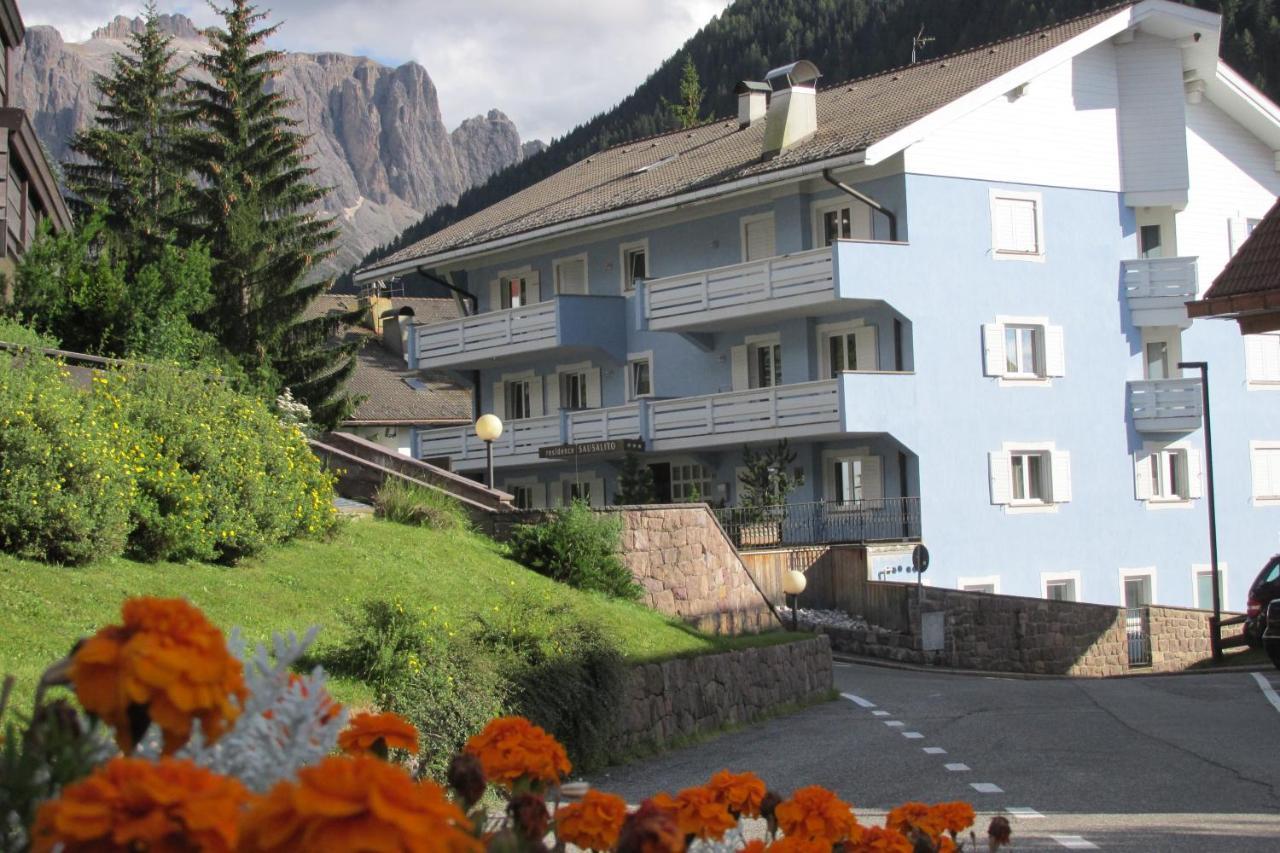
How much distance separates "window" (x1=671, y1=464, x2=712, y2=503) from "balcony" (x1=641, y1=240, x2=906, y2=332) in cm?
336

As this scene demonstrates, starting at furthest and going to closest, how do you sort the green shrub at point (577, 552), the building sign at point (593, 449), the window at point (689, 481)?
the window at point (689, 481)
the building sign at point (593, 449)
the green shrub at point (577, 552)

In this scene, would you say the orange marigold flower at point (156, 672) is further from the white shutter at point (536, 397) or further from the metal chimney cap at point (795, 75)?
the white shutter at point (536, 397)

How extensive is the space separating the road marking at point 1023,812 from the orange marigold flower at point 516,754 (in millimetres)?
8498

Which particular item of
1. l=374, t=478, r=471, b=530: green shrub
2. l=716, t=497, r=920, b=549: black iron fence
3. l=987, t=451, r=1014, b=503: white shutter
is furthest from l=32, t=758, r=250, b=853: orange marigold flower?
l=987, t=451, r=1014, b=503: white shutter

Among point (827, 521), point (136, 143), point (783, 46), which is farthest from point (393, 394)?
point (783, 46)

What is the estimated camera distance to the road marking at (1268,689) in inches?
826

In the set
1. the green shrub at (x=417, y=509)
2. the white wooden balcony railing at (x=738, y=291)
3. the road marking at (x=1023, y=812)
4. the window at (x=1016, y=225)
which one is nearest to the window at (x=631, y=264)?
the white wooden balcony railing at (x=738, y=291)

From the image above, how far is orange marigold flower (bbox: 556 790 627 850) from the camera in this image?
4.07 metres

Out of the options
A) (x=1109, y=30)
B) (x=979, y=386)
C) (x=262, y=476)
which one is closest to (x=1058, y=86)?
(x=1109, y=30)

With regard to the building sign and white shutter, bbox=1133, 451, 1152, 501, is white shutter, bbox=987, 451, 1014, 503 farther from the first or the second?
the building sign

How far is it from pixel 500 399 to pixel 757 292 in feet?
38.8

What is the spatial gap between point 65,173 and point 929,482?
3521 centimetres

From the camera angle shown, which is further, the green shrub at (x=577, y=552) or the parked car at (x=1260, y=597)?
the parked car at (x=1260, y=597)

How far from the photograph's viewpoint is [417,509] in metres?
22.7
